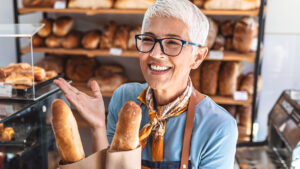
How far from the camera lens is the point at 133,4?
305 cm

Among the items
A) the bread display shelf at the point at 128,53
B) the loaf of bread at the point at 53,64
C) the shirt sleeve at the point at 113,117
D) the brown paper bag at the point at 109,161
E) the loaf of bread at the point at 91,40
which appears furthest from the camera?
the loaf of bread at the point at 53,64

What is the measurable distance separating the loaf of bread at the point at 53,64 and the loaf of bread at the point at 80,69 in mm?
78

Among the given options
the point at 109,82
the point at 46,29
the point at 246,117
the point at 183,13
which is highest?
the point at 183,13

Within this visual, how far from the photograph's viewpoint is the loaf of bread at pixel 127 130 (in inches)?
27.2

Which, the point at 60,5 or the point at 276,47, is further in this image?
the point at 276,47

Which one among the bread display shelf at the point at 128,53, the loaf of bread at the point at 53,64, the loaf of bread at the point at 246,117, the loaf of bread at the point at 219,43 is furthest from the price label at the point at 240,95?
the loaf of bread at the point at 53,64

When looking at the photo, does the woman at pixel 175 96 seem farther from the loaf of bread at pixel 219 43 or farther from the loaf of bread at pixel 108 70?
the loaf of bread at pixel 108 70

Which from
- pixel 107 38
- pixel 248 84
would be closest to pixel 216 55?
pixel 248 84

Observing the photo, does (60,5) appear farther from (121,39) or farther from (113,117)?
(113,117)

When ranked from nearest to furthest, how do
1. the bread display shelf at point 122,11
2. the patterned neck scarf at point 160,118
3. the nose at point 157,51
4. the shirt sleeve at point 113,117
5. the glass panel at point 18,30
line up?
1. the nose at point 157,51
2. the patterned neck scarf at point 160,118
3. the shirt sleeve at point 113,117
4. the glass panel at point 18,30
5. the bread display shelf at point 122,11

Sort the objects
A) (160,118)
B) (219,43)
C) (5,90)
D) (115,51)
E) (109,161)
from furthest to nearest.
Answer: (115,51) < (219,43) < (5,90) < (160,118) < (109,161)

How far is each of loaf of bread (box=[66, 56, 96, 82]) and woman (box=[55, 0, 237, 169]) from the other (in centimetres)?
238

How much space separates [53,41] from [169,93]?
8.23 ft

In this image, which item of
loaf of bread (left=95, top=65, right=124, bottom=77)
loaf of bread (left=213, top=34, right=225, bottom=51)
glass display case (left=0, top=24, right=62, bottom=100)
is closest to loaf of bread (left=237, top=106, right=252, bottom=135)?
loaf of bread (left=213, top=34, right=225, bottom=51)
